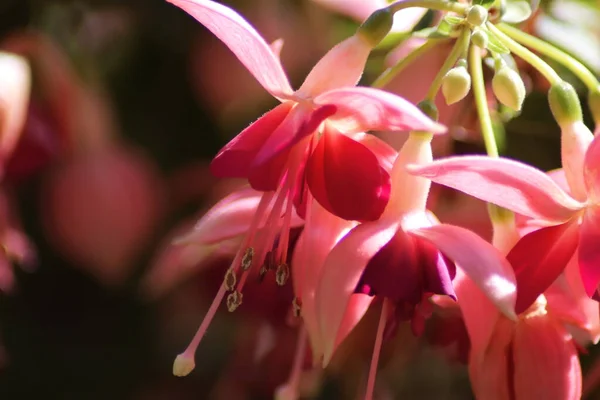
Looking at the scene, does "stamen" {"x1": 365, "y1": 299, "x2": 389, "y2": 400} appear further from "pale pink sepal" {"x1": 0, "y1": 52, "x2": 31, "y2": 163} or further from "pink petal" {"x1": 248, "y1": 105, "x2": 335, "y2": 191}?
"pale pink sepal" {"x1": 0, "y1": 52, "x2": 31, "y2": 163}

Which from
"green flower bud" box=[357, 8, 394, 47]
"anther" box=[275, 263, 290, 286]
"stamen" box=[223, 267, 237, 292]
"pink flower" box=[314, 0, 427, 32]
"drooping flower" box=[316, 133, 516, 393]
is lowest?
"stamen" box=[223, 267, 237, 292]

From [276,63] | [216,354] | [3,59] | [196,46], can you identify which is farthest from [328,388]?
[276,63]

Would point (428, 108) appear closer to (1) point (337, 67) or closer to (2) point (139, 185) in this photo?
(1) point (337, 67)

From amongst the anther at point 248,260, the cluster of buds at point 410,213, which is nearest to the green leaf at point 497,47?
the cluster of buds at point 410,213

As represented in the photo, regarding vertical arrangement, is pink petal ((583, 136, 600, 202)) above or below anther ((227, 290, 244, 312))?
above

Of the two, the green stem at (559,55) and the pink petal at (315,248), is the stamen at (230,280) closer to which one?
the pink petal at (315,248)

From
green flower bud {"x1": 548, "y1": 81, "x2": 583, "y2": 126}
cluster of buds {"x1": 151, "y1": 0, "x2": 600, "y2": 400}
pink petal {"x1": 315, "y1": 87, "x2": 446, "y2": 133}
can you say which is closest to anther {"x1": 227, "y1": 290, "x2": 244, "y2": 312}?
cluster of buds {"x1": 151, "y1": 0, "x2": 600, "y2": 400}

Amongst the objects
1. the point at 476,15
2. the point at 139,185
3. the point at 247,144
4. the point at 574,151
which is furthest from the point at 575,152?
the point at 139,185
